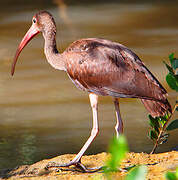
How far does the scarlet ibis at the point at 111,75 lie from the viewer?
17.8 feet

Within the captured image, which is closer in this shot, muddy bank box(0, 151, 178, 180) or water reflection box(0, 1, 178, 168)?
muddy bank box(0, 151, 178, 180)

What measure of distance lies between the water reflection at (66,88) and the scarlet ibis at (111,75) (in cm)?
136

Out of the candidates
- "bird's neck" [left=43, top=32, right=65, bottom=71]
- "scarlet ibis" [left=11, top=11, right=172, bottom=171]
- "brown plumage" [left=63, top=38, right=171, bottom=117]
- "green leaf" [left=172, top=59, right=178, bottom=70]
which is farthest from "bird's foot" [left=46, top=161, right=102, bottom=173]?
"green leaf" [left=172, top=59, right=178, bottom=70]

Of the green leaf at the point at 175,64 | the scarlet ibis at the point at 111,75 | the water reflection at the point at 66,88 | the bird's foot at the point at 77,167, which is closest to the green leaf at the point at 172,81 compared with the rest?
the green leaf at the point at 175,64

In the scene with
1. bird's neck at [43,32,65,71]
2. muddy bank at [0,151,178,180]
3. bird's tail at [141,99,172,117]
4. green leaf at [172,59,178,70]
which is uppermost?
bird's neck at [43,32,65,71]

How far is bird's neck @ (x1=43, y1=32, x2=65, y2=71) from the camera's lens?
609cm

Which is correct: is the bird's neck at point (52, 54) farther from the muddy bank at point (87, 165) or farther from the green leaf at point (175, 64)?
the green leaf at point (175, 64)

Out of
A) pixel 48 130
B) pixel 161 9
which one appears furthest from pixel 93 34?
pixel 48 130

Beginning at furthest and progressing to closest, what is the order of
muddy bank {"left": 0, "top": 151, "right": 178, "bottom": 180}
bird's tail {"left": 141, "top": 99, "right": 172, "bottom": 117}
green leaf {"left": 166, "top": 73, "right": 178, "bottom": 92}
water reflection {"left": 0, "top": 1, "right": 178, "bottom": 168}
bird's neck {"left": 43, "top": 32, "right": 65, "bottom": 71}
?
water reflection {"left": 0, "top": 1, "right": 178, "bottom": 168}, bird's neck {"left": 43, "top": 32, "right": 65, "bottom": 71}, green leaf {"left": 166, "top": 73, "right": 178, "bottom": 92}, bird's tail {"left": 141, "top": 99, "right": 172, "bottom": 117}, muddy bank {"left": 0, "top": 151, "right": 178, "bottom": 180}

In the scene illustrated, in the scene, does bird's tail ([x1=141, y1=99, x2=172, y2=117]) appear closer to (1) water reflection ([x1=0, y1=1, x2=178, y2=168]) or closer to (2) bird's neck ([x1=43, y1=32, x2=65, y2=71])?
(2) bird's neck ([x1=43, y1=32, x2=65, y2=71])

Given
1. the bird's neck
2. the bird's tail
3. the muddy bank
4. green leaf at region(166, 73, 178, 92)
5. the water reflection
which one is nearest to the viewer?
the muddy bank

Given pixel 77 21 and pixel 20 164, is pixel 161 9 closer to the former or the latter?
pixel 77 21

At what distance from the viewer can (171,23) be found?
1511 cm

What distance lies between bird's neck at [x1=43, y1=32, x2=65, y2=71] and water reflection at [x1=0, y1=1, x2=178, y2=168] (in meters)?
1.32
